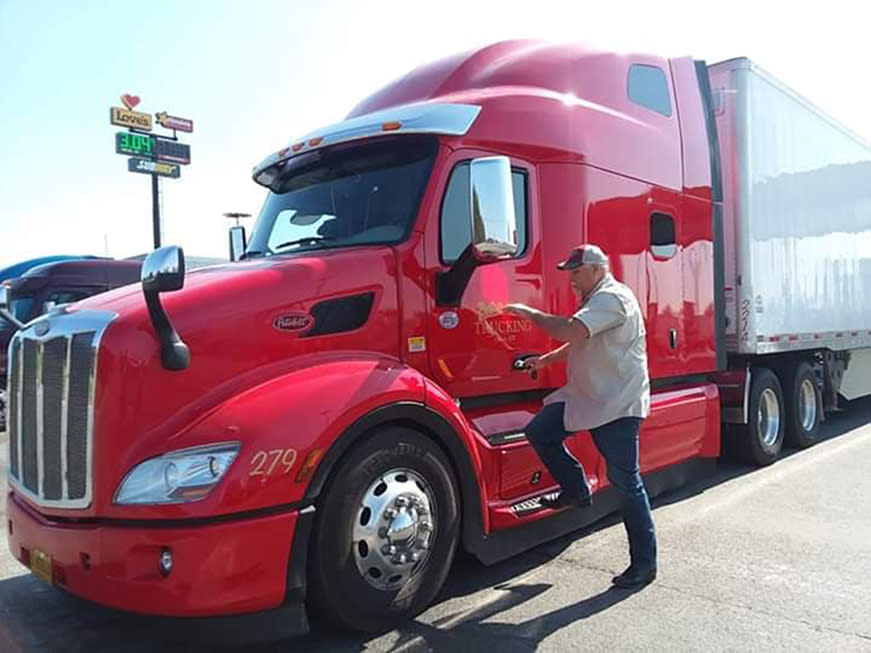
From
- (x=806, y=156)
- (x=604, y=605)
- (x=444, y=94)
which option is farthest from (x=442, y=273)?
(x=806, y=156)

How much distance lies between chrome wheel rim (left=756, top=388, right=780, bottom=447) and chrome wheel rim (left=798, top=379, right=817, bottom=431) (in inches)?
22.5

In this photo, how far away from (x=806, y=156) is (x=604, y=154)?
436 cm

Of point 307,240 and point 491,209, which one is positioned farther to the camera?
point 307,240

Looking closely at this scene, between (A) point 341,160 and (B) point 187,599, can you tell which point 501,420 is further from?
(B) point 187,599

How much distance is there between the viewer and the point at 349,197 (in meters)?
4.50

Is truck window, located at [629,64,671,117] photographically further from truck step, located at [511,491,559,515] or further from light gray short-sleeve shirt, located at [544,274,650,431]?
truck step, located at [511,491,559,515]

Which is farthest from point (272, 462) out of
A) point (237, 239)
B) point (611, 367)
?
point (237, 239)

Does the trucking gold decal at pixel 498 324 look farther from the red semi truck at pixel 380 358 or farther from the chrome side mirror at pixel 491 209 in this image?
the chrome side mirror at pixel 491 209

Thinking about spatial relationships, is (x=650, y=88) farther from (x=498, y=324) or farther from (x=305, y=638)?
(x=305, y=638)

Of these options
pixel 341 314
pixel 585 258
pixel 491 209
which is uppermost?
pixel 491 209

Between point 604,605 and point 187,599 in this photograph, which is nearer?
point 187,599

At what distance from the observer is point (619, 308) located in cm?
420

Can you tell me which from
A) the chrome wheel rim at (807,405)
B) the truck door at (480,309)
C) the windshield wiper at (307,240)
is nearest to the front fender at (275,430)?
the truck door at (480,309)

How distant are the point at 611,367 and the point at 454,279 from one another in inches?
40.4
